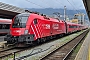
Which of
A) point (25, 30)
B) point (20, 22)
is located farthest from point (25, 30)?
point (20, 22)

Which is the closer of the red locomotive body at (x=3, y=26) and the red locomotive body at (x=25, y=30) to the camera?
the red locomotive body at (x=25, y=30)

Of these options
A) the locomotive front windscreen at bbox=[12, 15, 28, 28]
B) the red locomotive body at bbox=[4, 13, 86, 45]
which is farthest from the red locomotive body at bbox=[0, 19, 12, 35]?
the locomotive front windscreen at bbox=[12, 15, 28, 28]

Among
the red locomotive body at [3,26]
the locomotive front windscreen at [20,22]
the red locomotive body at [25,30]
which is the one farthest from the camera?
the red locomotive body at [3,26]

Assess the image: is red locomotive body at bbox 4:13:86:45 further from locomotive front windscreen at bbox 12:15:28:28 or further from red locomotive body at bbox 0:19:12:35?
red locomotive body at bbox 0:19:12:35

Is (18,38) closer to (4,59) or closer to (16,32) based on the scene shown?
(16,32)

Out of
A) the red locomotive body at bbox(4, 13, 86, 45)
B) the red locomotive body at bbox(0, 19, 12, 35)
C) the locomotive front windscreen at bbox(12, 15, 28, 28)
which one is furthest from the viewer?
the red locomotive body at bbox(0, 19, 12, 35)

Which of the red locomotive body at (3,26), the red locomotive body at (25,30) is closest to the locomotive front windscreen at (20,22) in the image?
the red locomotive body at (25,30)

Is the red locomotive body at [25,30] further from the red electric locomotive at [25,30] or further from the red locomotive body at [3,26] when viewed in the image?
the red locomotive body at [3,26]

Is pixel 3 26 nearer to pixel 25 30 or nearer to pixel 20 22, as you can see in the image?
pixel 20 22

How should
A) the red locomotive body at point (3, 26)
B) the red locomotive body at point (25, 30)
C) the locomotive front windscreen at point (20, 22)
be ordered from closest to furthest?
the red locomotive body at point (25, 30), the locomotive front windscreen at point (20, 22), the red locomotive body at point (3, 26)

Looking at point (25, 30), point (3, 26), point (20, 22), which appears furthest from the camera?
point (3, 26)

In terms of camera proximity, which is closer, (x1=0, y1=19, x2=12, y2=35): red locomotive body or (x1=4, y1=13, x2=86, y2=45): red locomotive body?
(x1=4, y1=13, x2=86, y2=45): red locomotive body

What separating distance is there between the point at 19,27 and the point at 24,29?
1.73 ft

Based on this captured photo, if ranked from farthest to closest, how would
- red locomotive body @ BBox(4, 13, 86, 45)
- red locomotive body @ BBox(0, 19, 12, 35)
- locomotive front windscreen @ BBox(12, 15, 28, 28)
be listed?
red locomotive body @ BBox(0, 19, 12, 35) < locomotive front windscreen @ BBox(12, 15, 28, 28) < red locomotive body @ BBox(4, 13, 86, 45)
